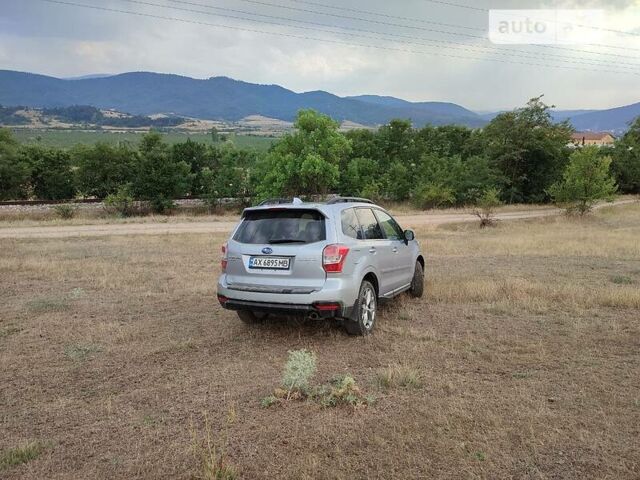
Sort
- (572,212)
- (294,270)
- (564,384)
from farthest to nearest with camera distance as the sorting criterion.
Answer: (572,212) → (294,270) → (564,384)

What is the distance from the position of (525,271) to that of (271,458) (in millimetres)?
9420

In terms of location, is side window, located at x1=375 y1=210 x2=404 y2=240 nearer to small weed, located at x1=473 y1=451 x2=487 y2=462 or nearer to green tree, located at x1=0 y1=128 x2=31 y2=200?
small weed, located at x1=473 y1=451 x2=487 y2=462

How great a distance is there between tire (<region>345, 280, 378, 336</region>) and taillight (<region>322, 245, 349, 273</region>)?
1.80ft

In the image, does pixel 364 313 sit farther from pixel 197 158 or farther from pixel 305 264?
pixel 197 158

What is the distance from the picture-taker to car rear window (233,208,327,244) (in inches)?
241

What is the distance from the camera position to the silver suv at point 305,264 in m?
5.91

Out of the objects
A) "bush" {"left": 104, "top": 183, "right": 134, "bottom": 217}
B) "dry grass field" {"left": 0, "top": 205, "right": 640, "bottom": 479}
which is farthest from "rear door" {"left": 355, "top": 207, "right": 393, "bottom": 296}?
"bush" {"left": 104, "top": 183, "right": 134, "bottom": 217}

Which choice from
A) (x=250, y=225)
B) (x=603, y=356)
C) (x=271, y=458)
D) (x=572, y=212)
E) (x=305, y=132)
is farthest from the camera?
(x=305, y=132)

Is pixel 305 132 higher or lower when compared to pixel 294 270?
higher

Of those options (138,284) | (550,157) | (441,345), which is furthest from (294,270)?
(550,157)

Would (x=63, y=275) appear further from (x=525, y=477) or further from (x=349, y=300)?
(x=525, y=477)

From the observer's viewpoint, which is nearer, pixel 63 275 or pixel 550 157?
pixel 63 275

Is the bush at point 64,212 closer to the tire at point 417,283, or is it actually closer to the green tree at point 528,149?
the tire at point 417,283

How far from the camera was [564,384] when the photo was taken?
15.5ft
